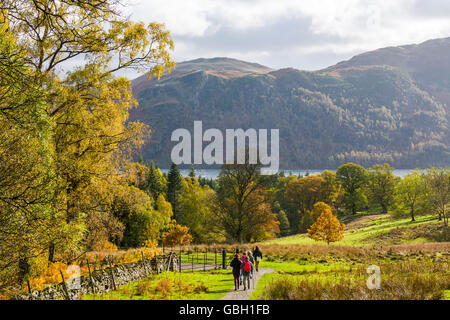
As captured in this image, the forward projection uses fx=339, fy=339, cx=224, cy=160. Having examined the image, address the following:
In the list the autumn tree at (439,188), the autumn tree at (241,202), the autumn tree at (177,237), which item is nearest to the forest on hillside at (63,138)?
the autumn tree at (241,202)

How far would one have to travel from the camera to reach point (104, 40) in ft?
50.2

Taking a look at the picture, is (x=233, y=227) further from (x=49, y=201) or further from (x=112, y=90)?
(x=49, y=201)

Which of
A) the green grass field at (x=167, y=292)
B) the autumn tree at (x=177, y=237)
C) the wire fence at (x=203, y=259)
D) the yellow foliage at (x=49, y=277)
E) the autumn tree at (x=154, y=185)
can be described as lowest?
the autumn tree at (x=177, y=237)

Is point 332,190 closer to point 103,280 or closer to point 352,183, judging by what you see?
point 352,183

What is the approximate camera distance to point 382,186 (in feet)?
245

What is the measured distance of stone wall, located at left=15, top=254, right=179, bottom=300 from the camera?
39.1ft

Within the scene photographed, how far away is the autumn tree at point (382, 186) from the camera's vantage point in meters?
74.2

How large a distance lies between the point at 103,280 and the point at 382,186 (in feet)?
236

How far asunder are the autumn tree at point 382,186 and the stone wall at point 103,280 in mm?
65334

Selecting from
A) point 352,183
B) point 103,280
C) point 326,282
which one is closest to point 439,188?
point 352,183

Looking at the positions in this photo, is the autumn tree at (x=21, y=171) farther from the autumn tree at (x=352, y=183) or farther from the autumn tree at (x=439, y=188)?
the autumn tree at (x=352, y=183)

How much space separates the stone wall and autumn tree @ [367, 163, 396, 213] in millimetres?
65334

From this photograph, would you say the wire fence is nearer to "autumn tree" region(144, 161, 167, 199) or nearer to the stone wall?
the stone wall
